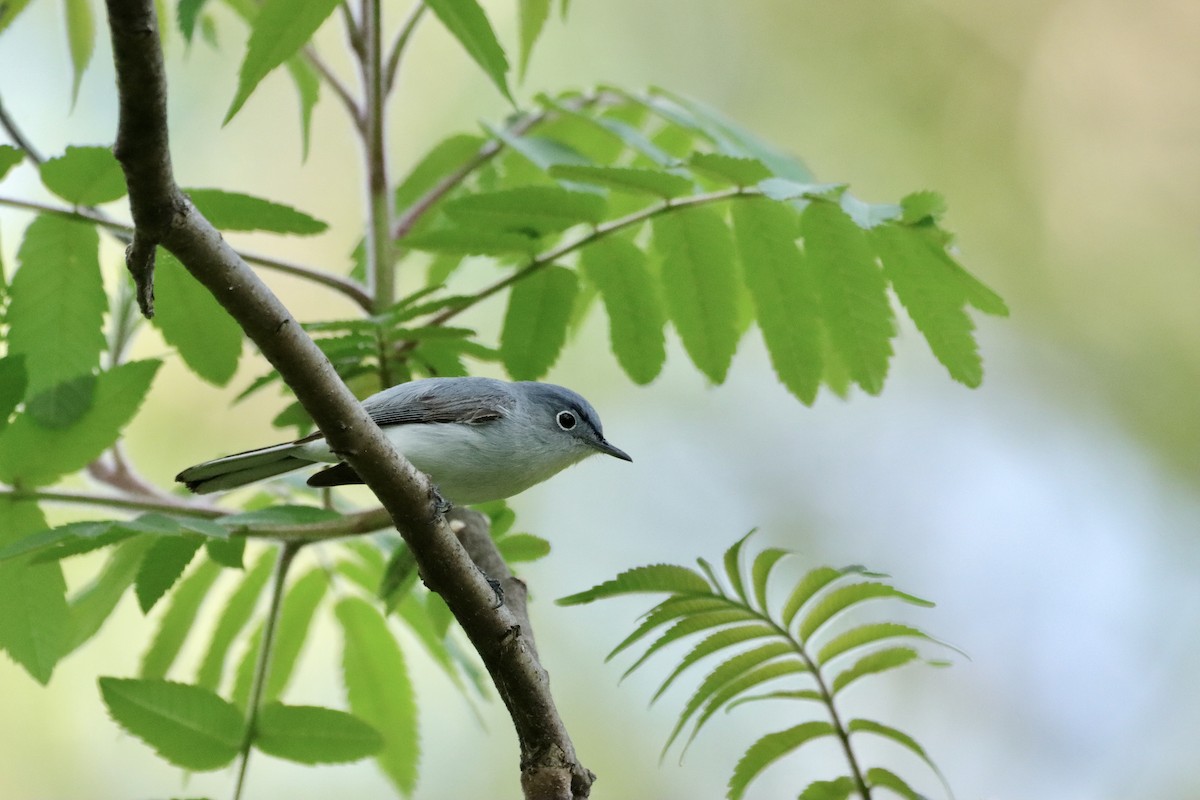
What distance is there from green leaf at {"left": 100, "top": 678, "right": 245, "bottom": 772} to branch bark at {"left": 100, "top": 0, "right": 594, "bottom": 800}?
2.67 ft

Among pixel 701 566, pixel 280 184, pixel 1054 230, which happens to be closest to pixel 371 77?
pixel 701 566

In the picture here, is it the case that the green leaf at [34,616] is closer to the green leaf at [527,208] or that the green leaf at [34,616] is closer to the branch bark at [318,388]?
the branch bark at [318,388]

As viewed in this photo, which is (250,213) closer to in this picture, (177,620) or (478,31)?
(478,31)

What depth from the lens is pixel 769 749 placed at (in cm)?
214

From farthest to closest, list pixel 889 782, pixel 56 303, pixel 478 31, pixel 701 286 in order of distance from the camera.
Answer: pixel 701 286 → pixel 56 303 → pixel 478 31 → pixel 889 782

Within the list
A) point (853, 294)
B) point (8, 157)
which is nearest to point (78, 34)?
point (8, 157)

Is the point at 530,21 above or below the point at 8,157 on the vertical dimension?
above

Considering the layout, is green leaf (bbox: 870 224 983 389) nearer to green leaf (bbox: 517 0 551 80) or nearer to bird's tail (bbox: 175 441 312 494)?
green leaf (bbox: 517 0 551 80)

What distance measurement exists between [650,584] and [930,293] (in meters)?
1.14

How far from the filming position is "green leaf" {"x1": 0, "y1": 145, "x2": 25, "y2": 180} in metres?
2.47

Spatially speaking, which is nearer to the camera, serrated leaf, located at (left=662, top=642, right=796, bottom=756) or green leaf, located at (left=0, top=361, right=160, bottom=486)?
serrated leaf, located at (left=662, top=642, right=796, bottom=756)

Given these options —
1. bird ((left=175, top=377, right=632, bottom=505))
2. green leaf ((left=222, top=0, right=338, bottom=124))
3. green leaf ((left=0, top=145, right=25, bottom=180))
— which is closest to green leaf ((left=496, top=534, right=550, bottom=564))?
bird ((left=175, top=377, right=632, bottom=505))

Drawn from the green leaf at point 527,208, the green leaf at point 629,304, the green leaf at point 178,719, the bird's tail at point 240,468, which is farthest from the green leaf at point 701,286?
the green leaf at point 178,719

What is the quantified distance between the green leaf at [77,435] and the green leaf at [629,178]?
1.12 metres
